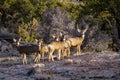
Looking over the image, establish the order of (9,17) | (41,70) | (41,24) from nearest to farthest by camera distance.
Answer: (41,70) < (41,24) < (9,17)

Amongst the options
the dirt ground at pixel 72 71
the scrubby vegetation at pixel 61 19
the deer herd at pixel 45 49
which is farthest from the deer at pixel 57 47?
the scrubby vegetation at pixel 61 19

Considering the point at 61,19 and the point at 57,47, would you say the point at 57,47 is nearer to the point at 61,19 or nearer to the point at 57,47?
the point at 57,47

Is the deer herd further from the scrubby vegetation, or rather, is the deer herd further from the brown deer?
the scrubby vegetation

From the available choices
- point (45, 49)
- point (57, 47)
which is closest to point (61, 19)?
point (57, 47)

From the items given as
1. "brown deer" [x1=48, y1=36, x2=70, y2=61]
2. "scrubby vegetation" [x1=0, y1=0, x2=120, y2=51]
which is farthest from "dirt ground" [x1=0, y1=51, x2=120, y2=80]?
"scrubby vegetation" [x1=0, y1=0, x2=120, y2=51]

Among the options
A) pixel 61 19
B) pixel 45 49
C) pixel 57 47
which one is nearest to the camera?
pixel 45 49

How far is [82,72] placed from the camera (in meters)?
17.0

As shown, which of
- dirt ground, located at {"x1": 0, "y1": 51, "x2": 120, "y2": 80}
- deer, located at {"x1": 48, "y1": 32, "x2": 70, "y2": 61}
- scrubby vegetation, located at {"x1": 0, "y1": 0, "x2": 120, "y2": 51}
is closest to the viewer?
dirt ground, located at {"x1": 0, "y1": 51, "x2": 120, "y2": 80}

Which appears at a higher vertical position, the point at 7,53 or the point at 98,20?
the point at 98,20

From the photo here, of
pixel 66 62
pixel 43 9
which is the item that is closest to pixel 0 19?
pixel 43 9

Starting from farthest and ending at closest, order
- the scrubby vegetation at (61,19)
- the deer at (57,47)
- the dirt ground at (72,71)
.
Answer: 1. the scrubby vegetation at (61,19)
2. the deer at (57,47)
3. the dirt ground at (72,71)

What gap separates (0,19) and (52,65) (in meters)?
23.1

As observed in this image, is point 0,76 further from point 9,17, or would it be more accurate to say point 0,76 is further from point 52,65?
point 9,17

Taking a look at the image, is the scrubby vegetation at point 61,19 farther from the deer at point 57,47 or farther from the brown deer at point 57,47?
the brown deer at point 57,47
